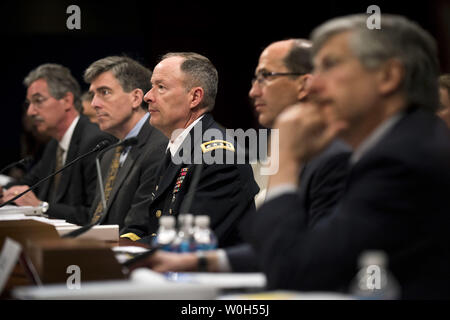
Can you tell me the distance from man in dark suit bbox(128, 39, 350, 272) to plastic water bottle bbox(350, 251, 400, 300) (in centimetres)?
47

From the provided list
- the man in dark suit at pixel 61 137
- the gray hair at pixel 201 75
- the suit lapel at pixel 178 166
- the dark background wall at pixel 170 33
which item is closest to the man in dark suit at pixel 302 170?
the suit lapel at pixel 178 166

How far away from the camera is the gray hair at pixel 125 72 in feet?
15.5

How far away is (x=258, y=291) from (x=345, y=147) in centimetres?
82

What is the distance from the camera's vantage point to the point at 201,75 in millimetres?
3785

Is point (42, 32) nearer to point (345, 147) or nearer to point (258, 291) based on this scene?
point (345, 147)

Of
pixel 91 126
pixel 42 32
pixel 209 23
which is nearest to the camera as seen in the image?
pixel 91 126

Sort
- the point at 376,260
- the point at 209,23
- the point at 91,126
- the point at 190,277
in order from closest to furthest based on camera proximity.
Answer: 1. the point at 376,260
2. the point at 190,277
3. the point at 91,126
4. the point at 209,23

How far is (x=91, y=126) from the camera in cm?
572

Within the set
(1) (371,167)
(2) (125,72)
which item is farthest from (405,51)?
(2) (125,72)

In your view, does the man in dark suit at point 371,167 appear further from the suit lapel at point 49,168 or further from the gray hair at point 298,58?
the suit lapel at point 49,168

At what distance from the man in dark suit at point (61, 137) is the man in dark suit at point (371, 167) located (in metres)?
3.53

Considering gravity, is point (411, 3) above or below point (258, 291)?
above

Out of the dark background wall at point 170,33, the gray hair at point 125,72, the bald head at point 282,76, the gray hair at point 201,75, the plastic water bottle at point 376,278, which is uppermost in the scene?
the dark background wall at point 170,33

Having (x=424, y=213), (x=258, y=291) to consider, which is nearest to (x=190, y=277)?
(x=258, y=291)
